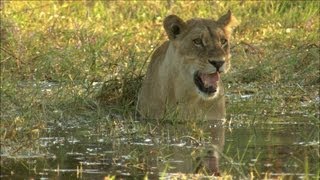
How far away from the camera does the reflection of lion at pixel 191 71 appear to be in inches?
294

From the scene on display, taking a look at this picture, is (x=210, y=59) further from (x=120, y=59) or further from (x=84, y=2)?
(x=84, y=2)

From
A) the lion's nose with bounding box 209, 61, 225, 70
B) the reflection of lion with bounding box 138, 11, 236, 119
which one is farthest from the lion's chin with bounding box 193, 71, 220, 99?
the lion's nose with bounding box 209, 61, 225, 70

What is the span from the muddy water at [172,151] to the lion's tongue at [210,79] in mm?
252

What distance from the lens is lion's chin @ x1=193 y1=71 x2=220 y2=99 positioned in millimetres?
7465

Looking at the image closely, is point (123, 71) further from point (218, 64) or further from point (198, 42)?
point (218, 64)

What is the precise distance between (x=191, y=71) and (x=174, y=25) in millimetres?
407

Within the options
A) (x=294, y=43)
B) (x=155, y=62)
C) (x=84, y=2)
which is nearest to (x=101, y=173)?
(x=155, y=62)

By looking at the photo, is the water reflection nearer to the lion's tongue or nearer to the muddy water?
the muddy water

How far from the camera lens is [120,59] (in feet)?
30.0

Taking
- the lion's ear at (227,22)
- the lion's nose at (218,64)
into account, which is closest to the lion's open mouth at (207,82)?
the lion's nose at (218,64)

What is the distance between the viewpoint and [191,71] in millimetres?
7559

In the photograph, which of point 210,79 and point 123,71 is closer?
point 210,79

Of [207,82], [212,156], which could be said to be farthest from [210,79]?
[212,156]

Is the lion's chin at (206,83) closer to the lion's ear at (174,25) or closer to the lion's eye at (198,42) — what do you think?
the lion's eye at (198,42)
